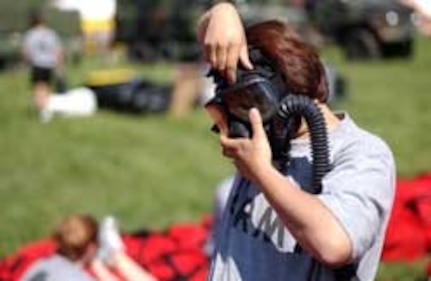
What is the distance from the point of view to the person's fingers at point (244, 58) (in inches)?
81.2

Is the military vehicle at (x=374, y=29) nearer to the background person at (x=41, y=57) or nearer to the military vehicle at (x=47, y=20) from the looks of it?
the military vehicle at (x=47, y=20)

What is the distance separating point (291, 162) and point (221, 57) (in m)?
0.26

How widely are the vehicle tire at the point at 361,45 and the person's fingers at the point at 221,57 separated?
18664mm

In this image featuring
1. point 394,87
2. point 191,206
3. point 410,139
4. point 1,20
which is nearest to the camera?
point 191,206

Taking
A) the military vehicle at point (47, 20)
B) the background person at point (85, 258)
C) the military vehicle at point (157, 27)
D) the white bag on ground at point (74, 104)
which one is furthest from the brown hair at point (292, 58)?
the military vehicle at point (47, 20)


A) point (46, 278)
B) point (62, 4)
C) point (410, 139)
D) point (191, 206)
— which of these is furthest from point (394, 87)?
point (46, 278)

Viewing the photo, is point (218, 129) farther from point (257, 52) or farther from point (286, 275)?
point (286, 275)

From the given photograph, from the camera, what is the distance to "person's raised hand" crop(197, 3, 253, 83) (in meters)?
2.07

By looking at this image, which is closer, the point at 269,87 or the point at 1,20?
the point at 269,87

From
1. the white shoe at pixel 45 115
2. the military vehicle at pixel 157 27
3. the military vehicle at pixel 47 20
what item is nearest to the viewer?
the white shoe at pixel 45 115

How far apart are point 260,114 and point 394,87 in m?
14.6

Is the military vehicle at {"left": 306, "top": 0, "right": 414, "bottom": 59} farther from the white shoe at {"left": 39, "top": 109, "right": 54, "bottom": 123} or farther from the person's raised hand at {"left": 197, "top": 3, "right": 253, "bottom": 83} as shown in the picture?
the person's raised hand at {"left": 197, "top": 3, "right": 253, "bottom": 83}

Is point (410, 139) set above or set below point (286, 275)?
below

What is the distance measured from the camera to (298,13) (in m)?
21.8
